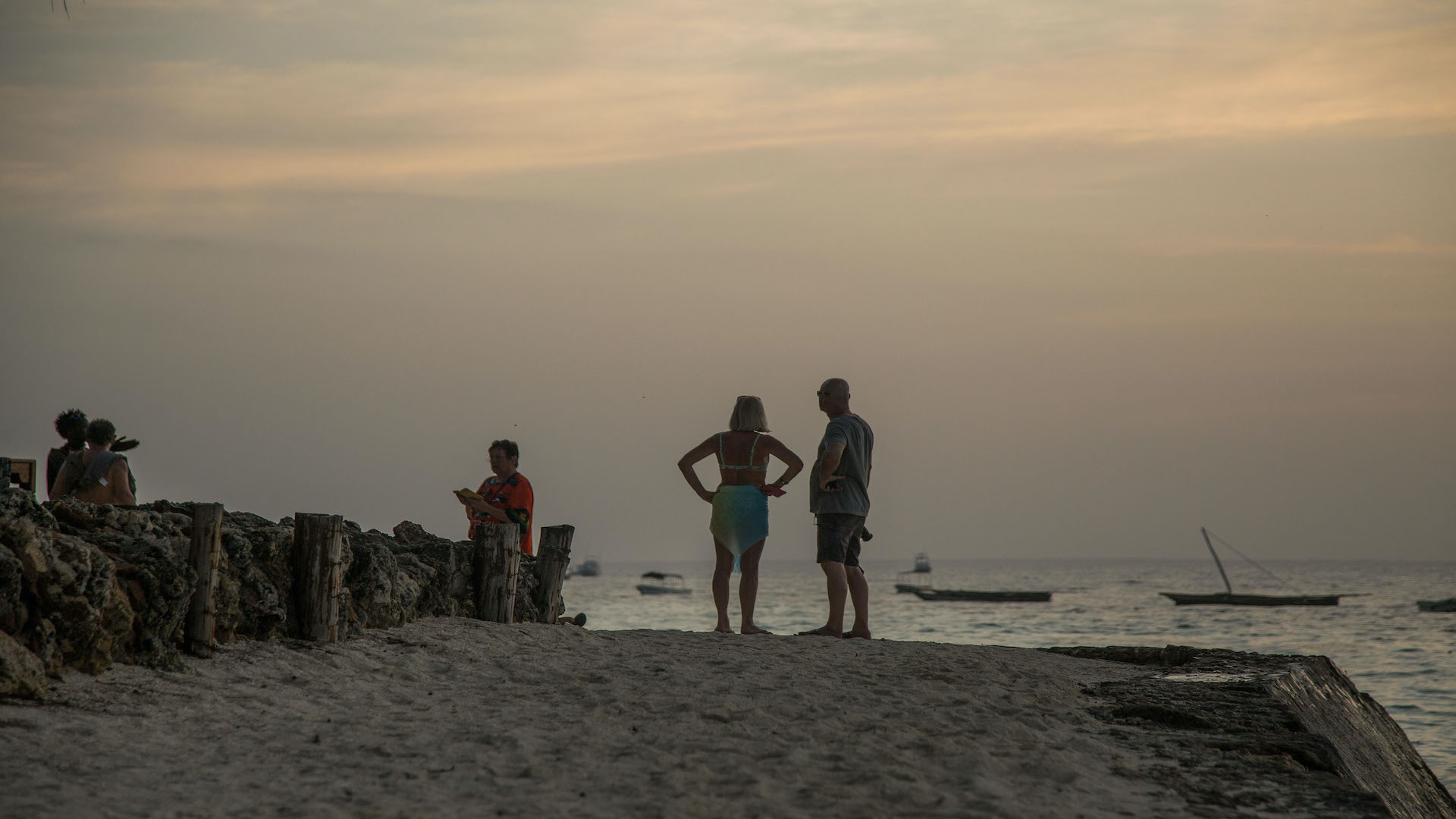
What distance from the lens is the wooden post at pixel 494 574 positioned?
10.8m

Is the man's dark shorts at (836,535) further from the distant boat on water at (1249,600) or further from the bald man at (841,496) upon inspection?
the distant boat on water at (1249,600)

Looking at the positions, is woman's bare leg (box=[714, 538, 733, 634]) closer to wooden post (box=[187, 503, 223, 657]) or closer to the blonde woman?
the blonde woman

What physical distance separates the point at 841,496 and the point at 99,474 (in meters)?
5.78

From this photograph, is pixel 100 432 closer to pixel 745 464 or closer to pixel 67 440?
pixel 67 440

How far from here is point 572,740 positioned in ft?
21.3

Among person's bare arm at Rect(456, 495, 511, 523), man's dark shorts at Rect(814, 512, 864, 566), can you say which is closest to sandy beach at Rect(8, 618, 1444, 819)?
man's dark shorts at Rect(814, 512, 864, 566)

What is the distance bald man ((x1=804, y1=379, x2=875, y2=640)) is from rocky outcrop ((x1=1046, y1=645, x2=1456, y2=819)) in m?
2.30

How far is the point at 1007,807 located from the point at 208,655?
494 cm

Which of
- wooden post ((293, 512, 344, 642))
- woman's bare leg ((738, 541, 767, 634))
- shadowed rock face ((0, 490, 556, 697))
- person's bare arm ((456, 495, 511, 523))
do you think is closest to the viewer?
shadowed rock face ((0, 490, 556, 697))

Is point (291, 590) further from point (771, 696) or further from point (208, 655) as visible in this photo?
point (771, 696)

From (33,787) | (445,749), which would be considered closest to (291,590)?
(445,749)

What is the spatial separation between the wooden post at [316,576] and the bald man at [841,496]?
3.82 meters

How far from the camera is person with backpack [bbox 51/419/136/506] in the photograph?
9.57 metres

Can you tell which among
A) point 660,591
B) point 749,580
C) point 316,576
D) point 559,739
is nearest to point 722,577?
point 749,580
